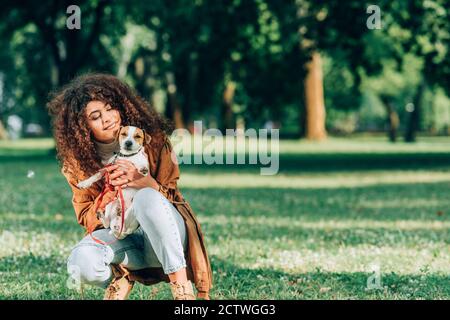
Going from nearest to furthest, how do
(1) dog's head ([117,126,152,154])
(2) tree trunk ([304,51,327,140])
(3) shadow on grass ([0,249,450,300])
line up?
(1) dog's head ([117,126,152,154])
(3) shadow on grass ([0,249,450,300])
(2) tree trunk ([304,51,327,140])

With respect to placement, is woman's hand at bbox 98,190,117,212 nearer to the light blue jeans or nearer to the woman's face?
the light blue jeans

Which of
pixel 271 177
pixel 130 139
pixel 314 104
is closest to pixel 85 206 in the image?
pixel 130 139

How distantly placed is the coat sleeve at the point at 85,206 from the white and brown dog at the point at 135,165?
8 cm

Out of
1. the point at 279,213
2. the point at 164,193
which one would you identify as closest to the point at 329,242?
the point at 279,213

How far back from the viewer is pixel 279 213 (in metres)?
14.7

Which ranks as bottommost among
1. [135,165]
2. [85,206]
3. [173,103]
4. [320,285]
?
[320,285]

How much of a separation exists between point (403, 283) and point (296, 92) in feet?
164

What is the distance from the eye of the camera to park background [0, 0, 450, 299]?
803cm

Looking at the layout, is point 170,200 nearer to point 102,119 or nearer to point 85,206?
point 85,206

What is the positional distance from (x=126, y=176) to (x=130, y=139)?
24cm

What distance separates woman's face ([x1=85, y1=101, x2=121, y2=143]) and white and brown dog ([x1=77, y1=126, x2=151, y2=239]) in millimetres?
68

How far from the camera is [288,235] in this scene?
11406 mm

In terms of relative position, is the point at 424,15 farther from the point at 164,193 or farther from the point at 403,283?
the point at 164,193

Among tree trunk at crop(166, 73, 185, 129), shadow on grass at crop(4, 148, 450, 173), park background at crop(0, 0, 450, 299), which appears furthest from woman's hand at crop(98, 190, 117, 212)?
tree trunk at crop(166, 73, 185, 129)
